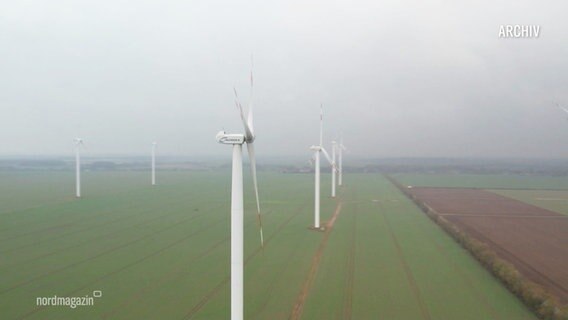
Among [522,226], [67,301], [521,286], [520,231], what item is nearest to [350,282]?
[521,286]

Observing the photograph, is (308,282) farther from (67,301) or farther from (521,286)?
(67,301)

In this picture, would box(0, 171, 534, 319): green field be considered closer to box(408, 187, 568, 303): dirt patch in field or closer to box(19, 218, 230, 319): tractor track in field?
box(19, 218, 230, 319): tractor track in field

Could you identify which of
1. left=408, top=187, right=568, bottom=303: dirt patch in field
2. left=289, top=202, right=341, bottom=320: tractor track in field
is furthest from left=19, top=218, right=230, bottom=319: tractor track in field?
left=408, top=187, right=568, bottom=303: dirt patch in field

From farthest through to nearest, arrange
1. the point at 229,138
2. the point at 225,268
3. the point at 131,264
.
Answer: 1. the point at 131,264
2. the point at 225,268
3. the point at 229,138

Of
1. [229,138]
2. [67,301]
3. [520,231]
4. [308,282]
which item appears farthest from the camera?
[520,231]

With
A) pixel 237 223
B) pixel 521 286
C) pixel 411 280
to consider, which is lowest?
pixel 411 280

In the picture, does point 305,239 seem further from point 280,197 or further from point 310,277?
point 280,197
